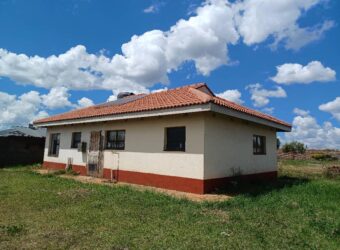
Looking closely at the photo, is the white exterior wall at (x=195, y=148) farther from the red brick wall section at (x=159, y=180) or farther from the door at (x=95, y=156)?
the door at (x=95, y=156)

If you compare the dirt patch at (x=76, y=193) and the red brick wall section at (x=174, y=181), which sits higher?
the red brick wall section at (x=174, y=181)

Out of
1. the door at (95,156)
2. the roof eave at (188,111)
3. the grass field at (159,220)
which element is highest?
the roof eave at (188,111)

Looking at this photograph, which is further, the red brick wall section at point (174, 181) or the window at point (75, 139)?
the window at point (75, 139)

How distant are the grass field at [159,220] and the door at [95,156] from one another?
408 centimetres

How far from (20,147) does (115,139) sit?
38.9 ft

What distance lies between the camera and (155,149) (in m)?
12.1

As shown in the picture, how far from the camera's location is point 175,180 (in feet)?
36.8

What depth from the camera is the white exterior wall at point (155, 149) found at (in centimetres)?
1067

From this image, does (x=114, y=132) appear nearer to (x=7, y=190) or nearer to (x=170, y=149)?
(x=170, y=149)

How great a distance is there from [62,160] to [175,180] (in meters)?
9.41

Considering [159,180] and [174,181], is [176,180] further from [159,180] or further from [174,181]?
[159,180]

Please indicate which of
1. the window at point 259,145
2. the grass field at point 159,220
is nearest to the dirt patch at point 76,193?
the grass field at point 159,220

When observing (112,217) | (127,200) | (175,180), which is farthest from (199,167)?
(112,217)

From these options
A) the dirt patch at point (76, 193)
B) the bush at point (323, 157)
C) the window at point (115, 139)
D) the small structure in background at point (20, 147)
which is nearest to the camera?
the dirt patch at point (76, 193)
